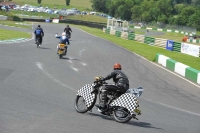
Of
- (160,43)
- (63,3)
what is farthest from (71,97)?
(63,3)

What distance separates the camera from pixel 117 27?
2756 inches

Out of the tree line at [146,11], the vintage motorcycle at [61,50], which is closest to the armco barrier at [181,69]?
the vintage motorcycle at [61,50]

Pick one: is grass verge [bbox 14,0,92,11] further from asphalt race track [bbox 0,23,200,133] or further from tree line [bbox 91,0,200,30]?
asphalt race track [bbox 0,23,200,133]

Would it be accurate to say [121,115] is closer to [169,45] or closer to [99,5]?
[169,45]

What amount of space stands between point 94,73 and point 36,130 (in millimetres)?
12921

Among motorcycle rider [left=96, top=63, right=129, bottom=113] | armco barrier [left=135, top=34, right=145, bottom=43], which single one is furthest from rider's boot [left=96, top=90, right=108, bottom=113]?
armco barrier [left=135, top=34, right=145, bottom=43]

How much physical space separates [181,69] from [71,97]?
11681 millimetres

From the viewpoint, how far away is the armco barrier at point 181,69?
23172 millimetres

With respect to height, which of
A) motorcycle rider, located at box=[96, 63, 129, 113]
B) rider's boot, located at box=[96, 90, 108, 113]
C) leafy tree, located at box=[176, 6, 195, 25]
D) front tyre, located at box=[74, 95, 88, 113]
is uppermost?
motorcycle rider, located at box=[96, 63, 129, 113]

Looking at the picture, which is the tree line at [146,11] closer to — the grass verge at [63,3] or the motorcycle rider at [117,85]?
the grass verge at [63,3]

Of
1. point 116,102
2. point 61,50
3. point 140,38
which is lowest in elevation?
point 140,38

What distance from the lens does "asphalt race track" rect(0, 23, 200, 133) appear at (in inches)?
427

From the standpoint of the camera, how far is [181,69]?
83.9 ft

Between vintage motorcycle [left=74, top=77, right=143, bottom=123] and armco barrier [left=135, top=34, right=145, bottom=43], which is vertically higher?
vintage motorcycle [left=74, top=77, right=143, bottom=123]
